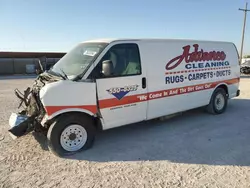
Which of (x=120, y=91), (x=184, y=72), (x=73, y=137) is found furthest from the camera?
(x=184, y=72)

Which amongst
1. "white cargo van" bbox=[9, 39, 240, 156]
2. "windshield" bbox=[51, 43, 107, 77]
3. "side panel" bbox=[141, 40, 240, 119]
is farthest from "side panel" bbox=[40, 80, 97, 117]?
"side panel" bbox=[141, 40, 240, 119]

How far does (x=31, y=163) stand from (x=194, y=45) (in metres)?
4.70

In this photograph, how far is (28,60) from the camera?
21656 millimetres

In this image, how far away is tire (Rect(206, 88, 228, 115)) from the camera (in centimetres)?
685

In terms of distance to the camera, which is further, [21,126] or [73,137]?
[73,137]

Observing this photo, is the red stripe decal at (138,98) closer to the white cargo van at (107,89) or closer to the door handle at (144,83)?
the white cargo van at (107,89)

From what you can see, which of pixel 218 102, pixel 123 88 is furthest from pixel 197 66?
pixel 123 88

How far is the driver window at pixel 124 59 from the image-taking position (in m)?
4.62

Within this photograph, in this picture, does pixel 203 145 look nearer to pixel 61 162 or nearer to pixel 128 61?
pixel 128 61

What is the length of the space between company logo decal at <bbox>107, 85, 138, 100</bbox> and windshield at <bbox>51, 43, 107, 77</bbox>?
678 millimetres

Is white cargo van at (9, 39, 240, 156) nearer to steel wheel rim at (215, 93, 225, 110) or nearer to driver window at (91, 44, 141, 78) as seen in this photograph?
driver window at (91, 44, 141, 78)

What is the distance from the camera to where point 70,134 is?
4.42 m

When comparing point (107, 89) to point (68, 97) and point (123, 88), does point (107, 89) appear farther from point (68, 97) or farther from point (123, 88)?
point (68, 97)

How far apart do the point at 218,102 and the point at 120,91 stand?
145 inches
